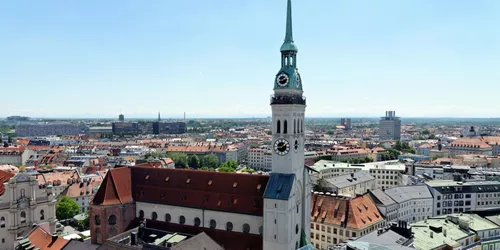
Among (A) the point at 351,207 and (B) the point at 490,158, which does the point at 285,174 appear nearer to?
(A) the point at 351,207

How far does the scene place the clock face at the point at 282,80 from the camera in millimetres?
61116

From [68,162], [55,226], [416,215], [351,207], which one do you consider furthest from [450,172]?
[68,162]

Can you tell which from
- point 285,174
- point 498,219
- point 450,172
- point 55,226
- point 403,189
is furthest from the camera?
point 450,172

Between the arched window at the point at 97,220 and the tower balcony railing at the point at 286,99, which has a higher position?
the tower balcony railing at the point at 286,99

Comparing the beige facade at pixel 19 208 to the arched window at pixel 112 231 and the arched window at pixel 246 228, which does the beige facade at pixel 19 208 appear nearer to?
the arched window at pixel 112 231

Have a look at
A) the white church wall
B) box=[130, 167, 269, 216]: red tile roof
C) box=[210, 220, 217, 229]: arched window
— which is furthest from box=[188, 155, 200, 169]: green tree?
box=[210, 220, 217, 229]: arched window

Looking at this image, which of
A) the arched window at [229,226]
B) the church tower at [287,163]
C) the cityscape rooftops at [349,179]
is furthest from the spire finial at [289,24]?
the cityscape rooftops at [349,179]

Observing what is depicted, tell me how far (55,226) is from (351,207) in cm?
5786

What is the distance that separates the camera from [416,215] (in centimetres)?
10669

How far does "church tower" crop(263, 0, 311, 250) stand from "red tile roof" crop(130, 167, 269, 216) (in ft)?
12.1

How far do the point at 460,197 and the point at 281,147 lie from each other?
7286cm

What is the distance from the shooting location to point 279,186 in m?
59.3

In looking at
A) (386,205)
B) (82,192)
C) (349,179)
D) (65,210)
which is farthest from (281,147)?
(82,192)

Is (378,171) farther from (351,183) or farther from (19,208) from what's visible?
(19,208)
